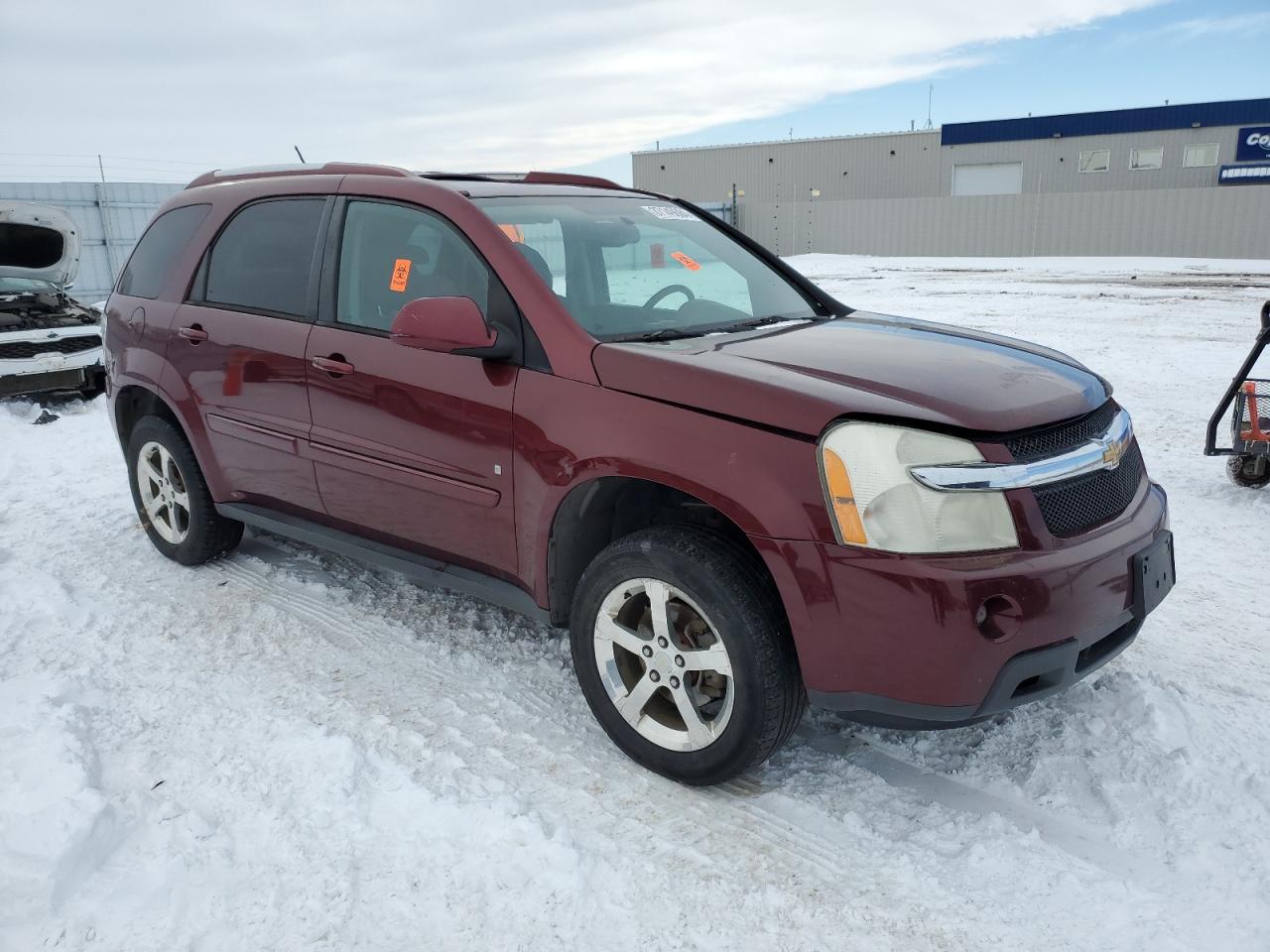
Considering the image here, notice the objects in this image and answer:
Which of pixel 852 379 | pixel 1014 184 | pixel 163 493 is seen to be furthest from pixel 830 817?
pixel 1014 184

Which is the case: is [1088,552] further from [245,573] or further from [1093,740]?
[245,573]

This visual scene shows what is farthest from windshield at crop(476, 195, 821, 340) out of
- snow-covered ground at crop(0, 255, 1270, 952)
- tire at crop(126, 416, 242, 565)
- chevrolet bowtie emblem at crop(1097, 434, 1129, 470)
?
tire at crop(126, 416, 242, 565)

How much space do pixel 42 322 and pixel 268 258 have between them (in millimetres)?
6275

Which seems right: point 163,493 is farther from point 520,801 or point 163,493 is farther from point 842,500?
point 842,500

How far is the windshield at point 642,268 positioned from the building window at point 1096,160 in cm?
4438

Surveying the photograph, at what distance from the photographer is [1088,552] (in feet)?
8.23

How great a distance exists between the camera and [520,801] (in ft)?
9.14

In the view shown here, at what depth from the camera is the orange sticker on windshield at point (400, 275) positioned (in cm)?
353

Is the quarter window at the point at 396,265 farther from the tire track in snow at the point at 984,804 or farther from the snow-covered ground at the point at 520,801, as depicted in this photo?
the tire track in snow at the point at 984,804

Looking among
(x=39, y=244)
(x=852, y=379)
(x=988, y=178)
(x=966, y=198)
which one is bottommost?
(x=852, y=379)

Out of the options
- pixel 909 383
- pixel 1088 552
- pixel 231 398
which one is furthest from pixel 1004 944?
pixel 231 398

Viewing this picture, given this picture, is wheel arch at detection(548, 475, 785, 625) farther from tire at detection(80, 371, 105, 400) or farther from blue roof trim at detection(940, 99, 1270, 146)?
blue roof trim at detection(940, 99, 1270, 146)

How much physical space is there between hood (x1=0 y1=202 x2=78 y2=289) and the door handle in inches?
248

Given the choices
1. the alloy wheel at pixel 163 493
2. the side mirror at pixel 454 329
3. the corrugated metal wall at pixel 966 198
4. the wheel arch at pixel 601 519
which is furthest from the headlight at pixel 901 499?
the corrugated metal wall at pixel 966 198
